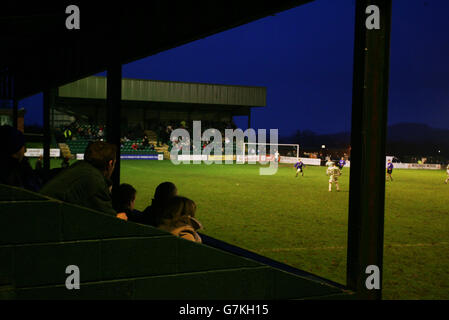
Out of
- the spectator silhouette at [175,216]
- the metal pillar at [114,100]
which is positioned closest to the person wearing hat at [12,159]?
the spectator silhouette at [175,216]

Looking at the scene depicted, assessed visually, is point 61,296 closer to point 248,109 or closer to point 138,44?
point 138,44

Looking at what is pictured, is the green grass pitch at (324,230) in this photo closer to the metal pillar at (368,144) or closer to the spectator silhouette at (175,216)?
the metal pillar at (368,144)

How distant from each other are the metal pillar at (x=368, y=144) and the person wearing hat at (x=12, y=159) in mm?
2370

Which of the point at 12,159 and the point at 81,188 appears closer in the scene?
the point at 12,159

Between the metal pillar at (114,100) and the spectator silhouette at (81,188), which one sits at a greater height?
the metal pillar at (114,100)

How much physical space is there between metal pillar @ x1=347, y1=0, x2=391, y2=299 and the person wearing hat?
7.78ft

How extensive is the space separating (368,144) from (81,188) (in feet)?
6.89

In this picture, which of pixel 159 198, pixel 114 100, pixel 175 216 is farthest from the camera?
pixel 114 100

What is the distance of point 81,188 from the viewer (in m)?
2.52

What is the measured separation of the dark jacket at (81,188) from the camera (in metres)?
2.45

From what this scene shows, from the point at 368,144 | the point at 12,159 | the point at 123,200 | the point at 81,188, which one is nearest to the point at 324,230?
the point at 123,200

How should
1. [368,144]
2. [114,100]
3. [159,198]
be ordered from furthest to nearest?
[114,100] → [159,198] → [368,144]

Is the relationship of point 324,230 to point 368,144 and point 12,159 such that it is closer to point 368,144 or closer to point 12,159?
point 368,144

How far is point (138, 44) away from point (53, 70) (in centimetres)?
401
